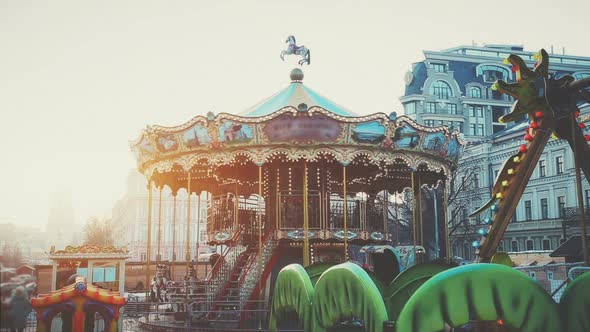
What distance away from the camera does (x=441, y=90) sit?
5528 cm

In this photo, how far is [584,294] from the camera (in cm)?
546

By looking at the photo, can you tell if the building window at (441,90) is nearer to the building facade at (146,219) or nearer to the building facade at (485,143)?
the building facade at (485,143)

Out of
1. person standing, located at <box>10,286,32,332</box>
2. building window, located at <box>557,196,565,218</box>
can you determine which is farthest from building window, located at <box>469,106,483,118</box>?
person standing, located at <box>10,286,32,332</box>

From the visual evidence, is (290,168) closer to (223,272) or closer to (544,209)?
(223,272)

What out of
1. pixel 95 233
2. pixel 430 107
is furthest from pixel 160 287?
pixel 95 233

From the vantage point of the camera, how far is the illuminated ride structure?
51.3ft

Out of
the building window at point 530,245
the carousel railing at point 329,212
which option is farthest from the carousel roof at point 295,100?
the building window at point 530,245

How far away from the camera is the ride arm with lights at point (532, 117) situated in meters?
8.48

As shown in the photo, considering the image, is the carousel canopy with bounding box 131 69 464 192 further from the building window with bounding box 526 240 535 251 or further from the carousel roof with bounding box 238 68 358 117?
the building window with bounding box 526 240 535 251

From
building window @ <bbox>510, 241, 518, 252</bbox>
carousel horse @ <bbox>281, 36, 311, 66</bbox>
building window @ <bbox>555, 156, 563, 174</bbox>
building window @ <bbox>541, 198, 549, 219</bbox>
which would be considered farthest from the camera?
building window @ <bbox>510, 241, 518, 252</bbox>

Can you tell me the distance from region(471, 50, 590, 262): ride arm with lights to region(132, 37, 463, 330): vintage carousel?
685 centimetres

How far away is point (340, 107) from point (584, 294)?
13.5 m

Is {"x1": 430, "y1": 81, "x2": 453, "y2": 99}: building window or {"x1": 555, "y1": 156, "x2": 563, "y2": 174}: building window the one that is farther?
{"x1": 430, "y1": 81, "x2": 453, "y2": 99}: building window

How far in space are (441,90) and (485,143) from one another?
876cm
